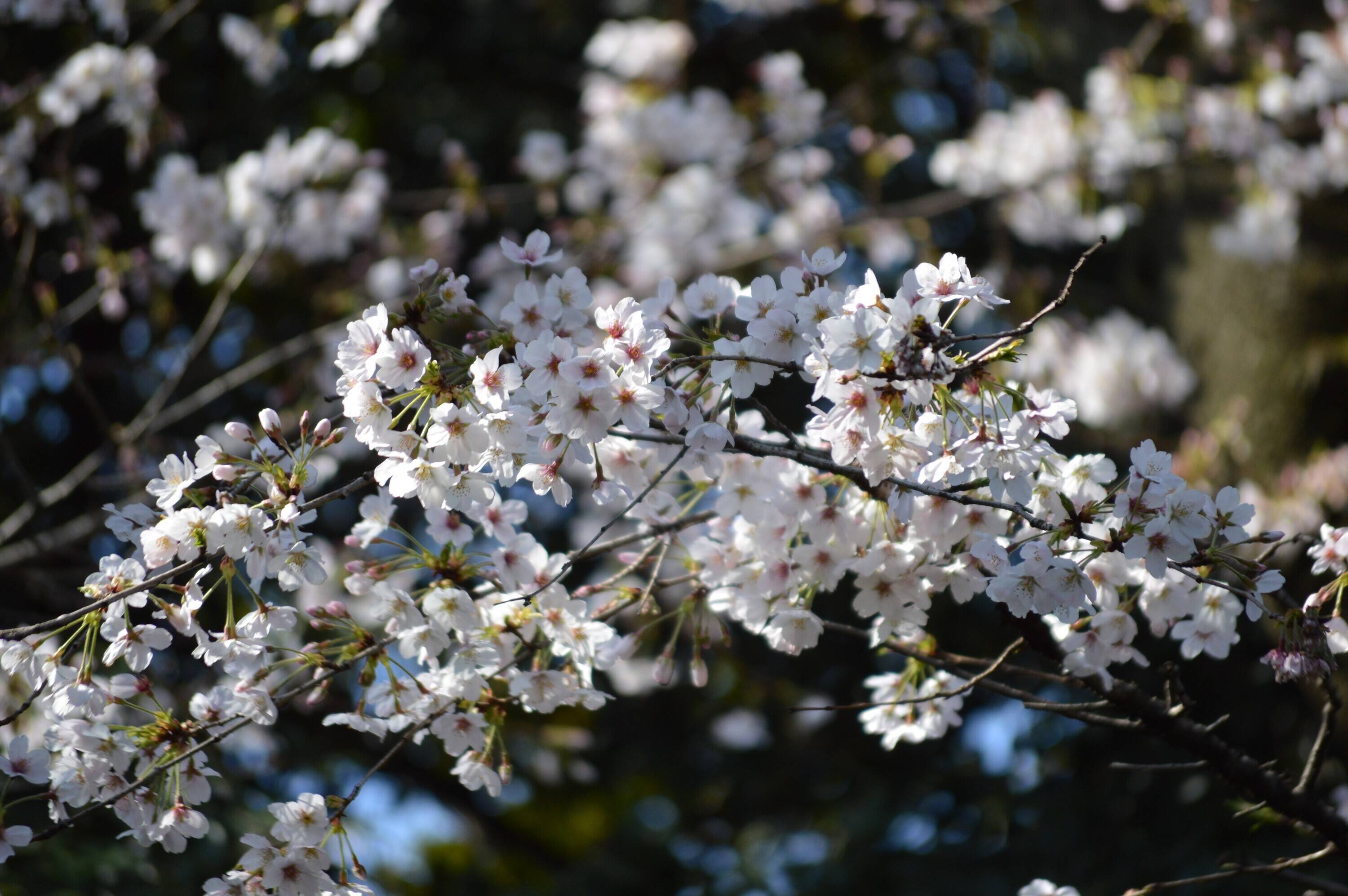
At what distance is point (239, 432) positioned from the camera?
4.25ft

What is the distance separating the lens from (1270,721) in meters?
3.33

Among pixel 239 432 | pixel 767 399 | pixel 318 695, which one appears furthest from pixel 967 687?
pixel 767 399

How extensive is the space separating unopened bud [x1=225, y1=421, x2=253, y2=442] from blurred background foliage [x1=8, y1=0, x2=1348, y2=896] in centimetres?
138

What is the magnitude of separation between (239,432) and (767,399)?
7.66ft

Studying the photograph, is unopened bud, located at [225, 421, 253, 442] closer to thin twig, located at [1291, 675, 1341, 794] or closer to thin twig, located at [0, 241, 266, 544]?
thin twig, located at [0, 241, 266, 544]

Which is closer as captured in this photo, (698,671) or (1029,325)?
(1029,325)

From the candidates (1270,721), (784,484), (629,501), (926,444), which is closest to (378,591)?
(629,501)

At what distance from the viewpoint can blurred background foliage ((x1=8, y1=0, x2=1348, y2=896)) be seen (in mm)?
2898

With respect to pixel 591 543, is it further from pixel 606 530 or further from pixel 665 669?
pixel 665 669

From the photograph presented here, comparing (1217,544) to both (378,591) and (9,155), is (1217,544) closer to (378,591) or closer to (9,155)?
(378,591)

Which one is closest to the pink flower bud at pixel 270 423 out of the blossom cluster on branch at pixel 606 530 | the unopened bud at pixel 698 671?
the blossom cluster on branch at pixel 606 530

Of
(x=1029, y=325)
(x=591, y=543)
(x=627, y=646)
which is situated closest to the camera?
(x=1029, y=325)

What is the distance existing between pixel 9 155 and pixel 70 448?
156cm

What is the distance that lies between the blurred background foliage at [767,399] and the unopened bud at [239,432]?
1.38 metres
